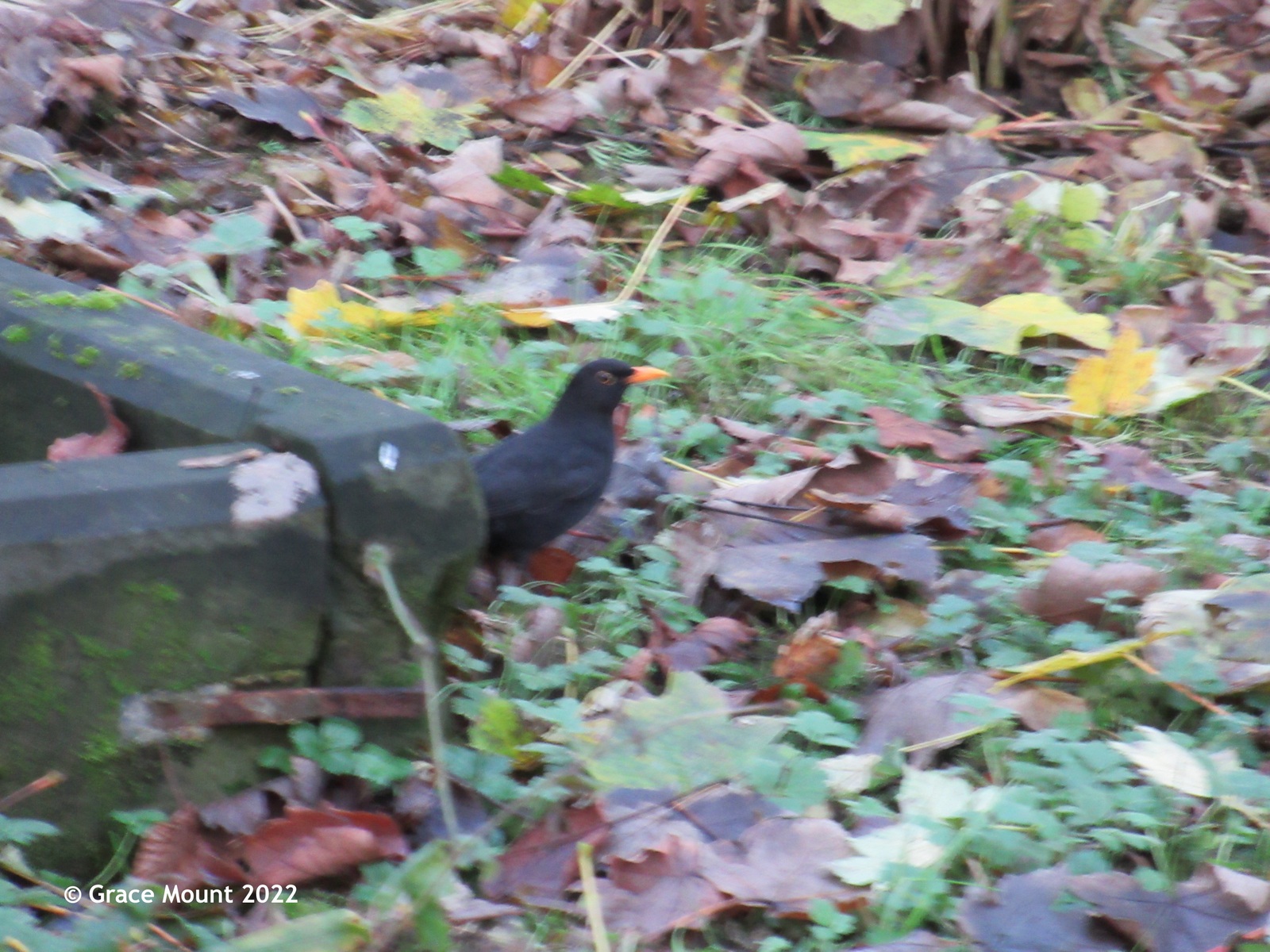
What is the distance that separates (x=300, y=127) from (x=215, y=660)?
3.14 metres

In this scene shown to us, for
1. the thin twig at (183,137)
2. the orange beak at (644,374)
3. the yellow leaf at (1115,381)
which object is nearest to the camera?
the orange beak at (644,374)

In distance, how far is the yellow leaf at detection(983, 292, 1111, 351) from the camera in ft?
12.8

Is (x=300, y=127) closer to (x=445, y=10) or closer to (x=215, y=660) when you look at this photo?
(x=445, y=10)

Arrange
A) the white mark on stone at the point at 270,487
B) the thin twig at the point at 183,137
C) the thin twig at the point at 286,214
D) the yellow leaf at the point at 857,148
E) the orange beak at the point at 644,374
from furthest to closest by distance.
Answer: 1. the yellow leaf at the point at 857,148
2. the thin twig at the point at 183,137
3. the thin twig at the point at 286,214
4. the orange beak at the point at 644,374
5. the white mark on stone at the point at 270,487

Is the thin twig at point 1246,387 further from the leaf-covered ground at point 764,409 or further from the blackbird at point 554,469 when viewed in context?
the blackbird at point 554,469

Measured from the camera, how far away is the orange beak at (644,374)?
135 inches

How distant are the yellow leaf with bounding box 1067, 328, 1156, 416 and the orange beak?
1134 millimetres

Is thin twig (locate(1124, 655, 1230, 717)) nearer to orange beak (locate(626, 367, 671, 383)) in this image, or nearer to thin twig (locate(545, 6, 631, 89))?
orange beak (locate(626, 367, 671, 383))

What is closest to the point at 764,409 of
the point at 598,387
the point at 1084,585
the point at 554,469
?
the point at 598,387

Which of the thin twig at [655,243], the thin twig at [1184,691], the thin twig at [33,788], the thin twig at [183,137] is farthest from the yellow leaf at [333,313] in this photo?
the thin twig at [1184,691]

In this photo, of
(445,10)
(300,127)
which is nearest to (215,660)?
(300,127)

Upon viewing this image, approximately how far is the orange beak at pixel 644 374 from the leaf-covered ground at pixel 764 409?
17cm

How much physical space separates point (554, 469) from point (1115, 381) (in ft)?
5.23

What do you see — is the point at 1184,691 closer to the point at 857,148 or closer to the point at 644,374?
the point at 644,374
